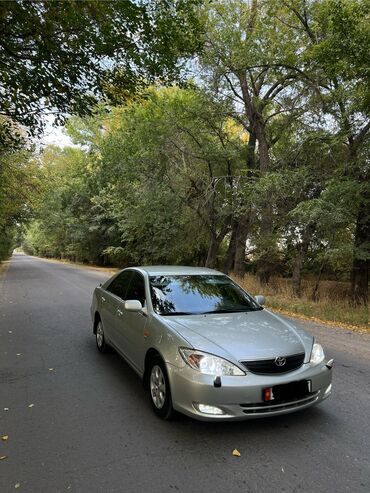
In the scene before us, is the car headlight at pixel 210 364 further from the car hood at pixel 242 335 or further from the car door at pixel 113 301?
the car door at pixel 113 301

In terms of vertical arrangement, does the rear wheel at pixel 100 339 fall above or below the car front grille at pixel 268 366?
below

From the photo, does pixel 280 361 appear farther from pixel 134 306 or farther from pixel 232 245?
pixel 232 245

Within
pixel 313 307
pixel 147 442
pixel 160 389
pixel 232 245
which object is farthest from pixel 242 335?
pixel 232 245

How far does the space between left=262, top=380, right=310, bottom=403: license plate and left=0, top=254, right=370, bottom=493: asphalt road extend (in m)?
0.38

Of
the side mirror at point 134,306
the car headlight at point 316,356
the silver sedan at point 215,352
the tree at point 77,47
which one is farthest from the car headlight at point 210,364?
the tree at point 77,47

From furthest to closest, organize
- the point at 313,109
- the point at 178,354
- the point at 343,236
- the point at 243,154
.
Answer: the point at 243,154, the point at 313,109, the point at 343,236, the point at 178,354

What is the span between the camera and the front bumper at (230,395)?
341cm

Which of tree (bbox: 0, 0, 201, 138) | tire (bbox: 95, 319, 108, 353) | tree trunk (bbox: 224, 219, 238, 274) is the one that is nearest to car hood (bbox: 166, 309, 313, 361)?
tire (bbox: 95, 319, 108, 353)

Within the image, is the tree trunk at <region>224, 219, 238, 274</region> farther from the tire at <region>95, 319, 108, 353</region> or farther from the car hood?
the car hood

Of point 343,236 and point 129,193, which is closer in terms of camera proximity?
point 343,236

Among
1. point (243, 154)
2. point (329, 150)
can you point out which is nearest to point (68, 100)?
point (329, 150)

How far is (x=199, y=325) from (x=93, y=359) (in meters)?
2.84

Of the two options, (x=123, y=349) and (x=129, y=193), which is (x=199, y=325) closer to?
(x=123, y=349)

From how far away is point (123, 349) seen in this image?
527 centimetres
